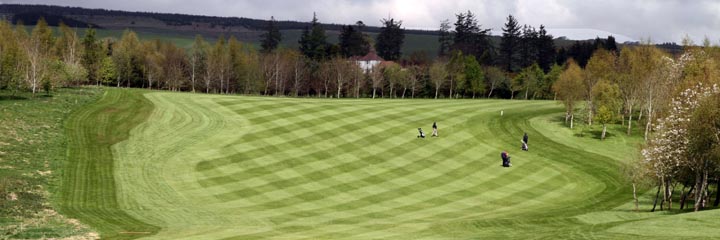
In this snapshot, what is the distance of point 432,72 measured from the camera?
15712cm

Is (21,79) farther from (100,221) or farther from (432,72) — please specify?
(432,72)

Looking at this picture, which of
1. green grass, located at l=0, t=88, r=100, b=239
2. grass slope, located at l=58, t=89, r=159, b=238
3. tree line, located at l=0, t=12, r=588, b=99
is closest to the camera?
green grass, located at l=0, t=88, r=100, b=239

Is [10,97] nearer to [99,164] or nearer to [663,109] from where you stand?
[99,164]

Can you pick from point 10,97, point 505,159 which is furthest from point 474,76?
point 10,97

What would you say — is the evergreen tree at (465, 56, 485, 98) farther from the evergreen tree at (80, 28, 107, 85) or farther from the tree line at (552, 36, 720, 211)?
the evergreen tree at (80, 28, 107, 85)

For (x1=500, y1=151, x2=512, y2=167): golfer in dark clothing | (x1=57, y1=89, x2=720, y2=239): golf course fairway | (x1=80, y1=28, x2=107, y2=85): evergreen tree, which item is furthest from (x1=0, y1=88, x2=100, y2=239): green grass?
(x1=80, y1=28, x2=107, y2=85): evergreen tree

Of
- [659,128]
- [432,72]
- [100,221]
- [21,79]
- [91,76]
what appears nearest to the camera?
[100,221]

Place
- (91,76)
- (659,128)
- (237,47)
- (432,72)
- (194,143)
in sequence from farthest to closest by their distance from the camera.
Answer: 1. (237,47)
2. (432,72)
3. (91,76)
4. (194,143)
5. (659,128)

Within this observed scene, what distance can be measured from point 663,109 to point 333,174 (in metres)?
31.7

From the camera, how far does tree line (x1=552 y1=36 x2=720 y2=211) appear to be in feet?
145

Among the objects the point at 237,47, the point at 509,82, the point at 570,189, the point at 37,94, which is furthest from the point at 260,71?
the point at 570,189

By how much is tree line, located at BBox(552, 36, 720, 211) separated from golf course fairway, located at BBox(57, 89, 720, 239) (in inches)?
131

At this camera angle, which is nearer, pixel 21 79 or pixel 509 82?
pixel 21 79

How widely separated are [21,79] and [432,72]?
292 feet
